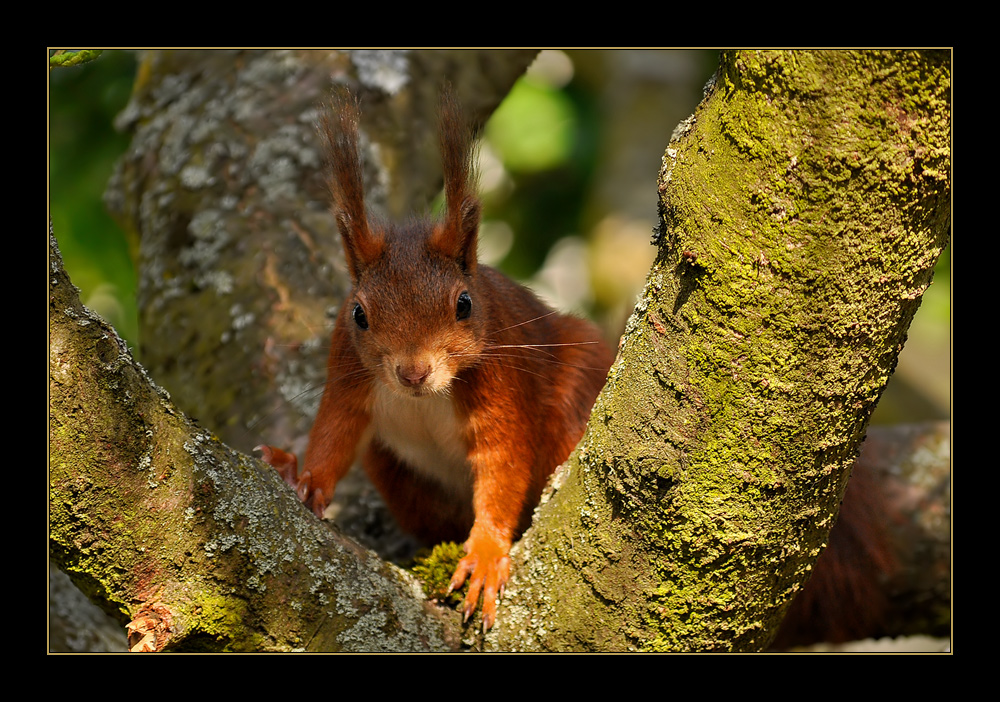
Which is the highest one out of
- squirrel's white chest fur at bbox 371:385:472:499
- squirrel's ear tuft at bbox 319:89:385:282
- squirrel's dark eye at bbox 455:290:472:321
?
squirrel's ear tuft at bbox 319:89:385:282

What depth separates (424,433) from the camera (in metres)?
2.58

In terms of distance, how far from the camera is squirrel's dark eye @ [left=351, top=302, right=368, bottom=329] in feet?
7.74

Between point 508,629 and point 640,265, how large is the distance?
3585 mm

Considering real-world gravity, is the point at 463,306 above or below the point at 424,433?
above

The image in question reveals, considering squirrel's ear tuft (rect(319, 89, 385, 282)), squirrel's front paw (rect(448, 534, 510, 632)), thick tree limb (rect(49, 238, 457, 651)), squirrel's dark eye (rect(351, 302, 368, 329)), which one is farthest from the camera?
squirrel's dark eye (rect(351, 302, 368, 329))

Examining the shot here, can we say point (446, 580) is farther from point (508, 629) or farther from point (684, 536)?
point (684, 536)

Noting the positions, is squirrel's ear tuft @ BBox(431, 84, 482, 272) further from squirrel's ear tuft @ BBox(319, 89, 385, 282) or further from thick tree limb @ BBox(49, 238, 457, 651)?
thick tree limb @ BBox(49, 238, 457, 651)

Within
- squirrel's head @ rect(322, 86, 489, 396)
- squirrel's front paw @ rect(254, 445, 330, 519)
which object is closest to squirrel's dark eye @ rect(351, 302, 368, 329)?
squirrel's head @ rect(322, 86, 489, 396)

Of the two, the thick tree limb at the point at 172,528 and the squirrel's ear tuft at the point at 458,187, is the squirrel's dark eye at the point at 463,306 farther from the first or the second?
the thick tree limb at the point at 172,528

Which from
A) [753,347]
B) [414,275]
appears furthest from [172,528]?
[753,347]

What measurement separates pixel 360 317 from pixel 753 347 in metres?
1.19

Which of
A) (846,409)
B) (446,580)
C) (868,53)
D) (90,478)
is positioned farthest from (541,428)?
(868,53)

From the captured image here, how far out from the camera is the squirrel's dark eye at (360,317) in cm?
236

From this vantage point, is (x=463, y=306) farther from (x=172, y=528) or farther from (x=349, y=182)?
(x=172, y=528)
